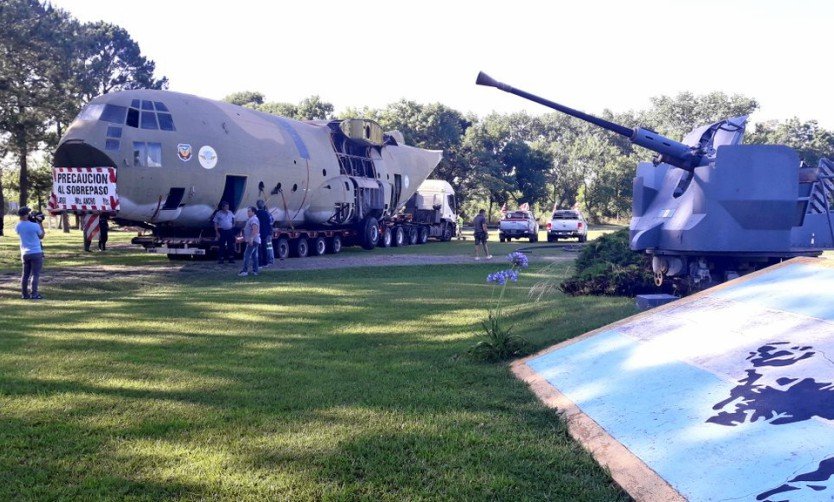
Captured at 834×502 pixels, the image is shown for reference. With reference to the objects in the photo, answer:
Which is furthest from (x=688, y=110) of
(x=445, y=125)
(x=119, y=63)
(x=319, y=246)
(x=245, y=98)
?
(x=319, y=246)

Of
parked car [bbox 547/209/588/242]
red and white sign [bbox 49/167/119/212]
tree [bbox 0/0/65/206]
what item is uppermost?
tree [bbox 0/0/65/206]

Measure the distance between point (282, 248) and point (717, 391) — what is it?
837 inches

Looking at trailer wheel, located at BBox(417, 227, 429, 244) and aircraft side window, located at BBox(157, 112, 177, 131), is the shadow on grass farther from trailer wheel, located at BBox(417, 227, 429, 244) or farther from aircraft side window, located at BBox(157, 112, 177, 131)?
trailer wheel, located at BBox(417, 227, 429, 244)

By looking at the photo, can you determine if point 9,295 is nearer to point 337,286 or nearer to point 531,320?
point 337,286

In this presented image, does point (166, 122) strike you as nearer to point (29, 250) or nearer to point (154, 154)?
point (154, 154)

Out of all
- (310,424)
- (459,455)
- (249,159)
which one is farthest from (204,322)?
(249,159)

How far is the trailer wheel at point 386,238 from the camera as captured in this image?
107 feet

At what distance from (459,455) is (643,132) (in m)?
7.11

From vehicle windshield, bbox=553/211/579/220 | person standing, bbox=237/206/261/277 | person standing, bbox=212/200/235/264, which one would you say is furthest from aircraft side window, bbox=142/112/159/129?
vehicle windshield, bbox=553/211/579/220

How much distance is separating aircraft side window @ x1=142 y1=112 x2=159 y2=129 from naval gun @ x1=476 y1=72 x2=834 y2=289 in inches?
468

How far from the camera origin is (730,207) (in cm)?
953

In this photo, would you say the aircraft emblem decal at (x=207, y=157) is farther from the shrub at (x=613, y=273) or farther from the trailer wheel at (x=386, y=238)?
the trailer wheel at (x=386, y=238)

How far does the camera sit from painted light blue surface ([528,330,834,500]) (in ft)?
11.4

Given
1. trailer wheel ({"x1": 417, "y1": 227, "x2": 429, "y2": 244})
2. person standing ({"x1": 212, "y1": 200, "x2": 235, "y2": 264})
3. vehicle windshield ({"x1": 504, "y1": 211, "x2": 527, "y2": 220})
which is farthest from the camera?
vehicle windshield ({"x1": 504, "y1": 211, "x2": 527, "y2": 220})
